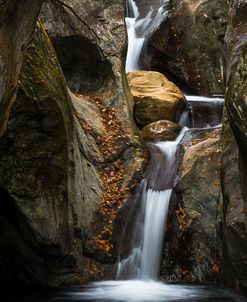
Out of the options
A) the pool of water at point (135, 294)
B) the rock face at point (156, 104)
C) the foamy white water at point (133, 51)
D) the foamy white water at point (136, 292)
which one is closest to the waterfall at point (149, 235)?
the foamy white water at point (136, 292)

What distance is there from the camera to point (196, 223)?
8023mm

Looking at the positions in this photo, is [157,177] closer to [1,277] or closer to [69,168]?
[69,168]

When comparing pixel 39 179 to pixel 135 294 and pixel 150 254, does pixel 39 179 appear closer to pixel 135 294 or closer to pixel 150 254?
pixel 135 294

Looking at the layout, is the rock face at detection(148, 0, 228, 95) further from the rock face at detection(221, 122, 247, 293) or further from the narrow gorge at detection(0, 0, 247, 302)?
the rock face at detection(221, 122, 247, 293)

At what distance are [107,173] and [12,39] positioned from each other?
17.0 ft

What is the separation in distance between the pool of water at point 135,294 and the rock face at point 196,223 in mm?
431

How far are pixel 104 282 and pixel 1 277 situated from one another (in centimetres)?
170

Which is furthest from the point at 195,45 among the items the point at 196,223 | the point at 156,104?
the point at 196,223

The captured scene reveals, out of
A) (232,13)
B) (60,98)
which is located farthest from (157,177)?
(232,13)

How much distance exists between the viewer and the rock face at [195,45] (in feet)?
49.4

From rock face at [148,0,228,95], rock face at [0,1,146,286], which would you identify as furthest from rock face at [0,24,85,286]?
rock face at [148,0,228,95]

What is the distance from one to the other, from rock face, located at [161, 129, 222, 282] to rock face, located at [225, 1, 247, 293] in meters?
0.84

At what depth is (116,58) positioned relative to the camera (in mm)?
11148

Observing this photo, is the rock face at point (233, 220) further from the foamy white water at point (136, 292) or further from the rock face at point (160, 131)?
the rock face at point (160, 131)
